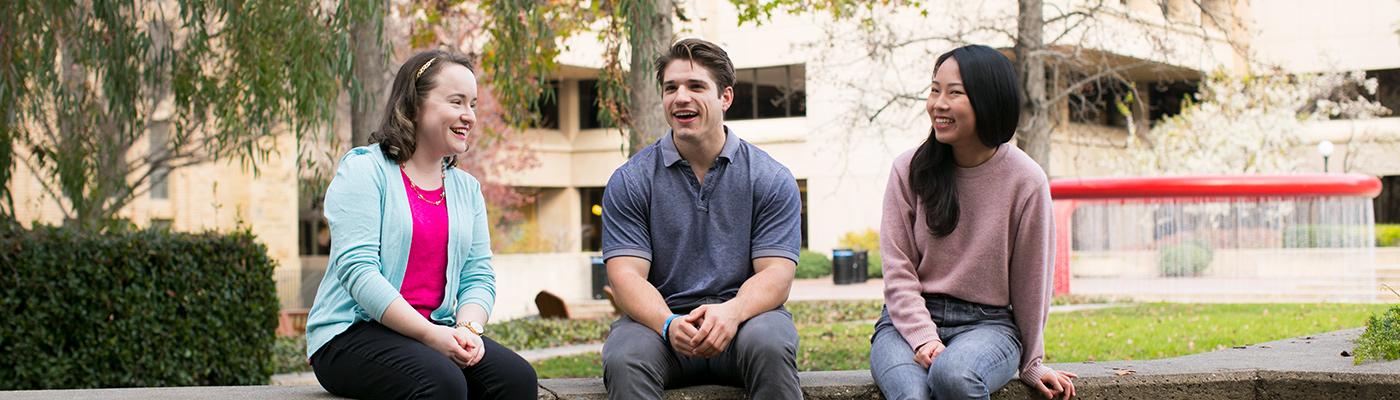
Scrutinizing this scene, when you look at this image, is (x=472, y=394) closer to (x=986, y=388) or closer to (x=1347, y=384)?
(x=986, y=388)

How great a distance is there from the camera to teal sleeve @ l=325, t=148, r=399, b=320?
13.8 feet

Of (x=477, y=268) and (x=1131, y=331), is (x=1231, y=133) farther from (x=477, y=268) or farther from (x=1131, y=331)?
(x=477, y=268)

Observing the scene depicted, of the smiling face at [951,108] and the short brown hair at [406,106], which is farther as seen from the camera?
the smiling face at [951,108]

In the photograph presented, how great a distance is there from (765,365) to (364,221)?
4.29 ft

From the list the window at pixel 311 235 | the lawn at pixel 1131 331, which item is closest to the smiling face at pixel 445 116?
the lawn at pixel 1131 331

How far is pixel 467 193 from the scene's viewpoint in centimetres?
463

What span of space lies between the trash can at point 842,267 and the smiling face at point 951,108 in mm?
23953

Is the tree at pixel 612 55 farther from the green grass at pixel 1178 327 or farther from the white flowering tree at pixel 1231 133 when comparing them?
the white flowering tree at pixel 1231 133

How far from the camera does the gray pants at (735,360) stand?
14.2 ft

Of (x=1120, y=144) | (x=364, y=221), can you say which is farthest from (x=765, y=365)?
(x=1120, y=144)

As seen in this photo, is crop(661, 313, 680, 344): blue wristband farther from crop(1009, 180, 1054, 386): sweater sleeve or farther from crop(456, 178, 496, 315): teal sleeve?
crop(1009, 180, 1054, 386): sweater sleeve

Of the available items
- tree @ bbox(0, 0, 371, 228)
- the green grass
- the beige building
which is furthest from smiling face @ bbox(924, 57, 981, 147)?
the beige building

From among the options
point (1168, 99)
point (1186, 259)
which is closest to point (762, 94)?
point (1168, 99)

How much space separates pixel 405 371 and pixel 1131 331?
9.45m
